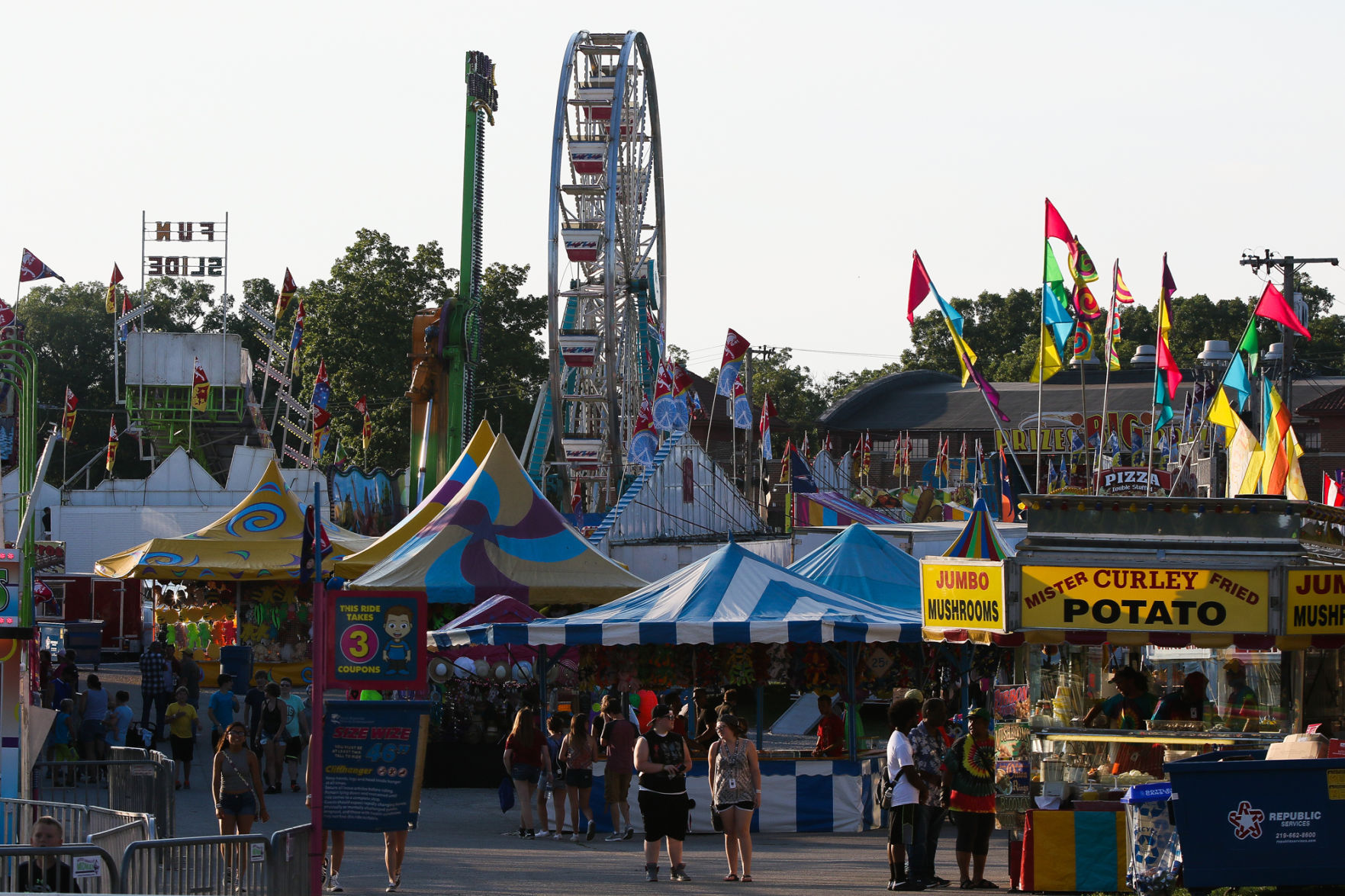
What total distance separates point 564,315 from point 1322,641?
37083 mm

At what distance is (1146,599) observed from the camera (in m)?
12.0

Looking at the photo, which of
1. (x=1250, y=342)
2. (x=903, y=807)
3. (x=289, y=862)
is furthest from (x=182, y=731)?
(x=1250, y=342)

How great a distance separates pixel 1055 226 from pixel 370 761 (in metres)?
14.3

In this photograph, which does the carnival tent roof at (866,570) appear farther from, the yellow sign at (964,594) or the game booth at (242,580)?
the game booth at (242,580)

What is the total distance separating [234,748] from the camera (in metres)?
12.6

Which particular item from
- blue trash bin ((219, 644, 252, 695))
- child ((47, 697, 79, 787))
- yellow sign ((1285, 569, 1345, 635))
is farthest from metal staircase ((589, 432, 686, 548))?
yellow sign ((1285, 569, 1345, 635))

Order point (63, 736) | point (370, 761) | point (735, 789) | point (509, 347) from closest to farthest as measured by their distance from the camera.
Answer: point (370, 761) < point (735, 789) < point (63, 736) < point (509, 347)

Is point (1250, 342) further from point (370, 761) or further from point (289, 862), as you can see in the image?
point (289, 862)

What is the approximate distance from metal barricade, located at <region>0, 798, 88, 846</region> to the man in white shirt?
17.2ft

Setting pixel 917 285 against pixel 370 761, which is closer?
pixel 370 761

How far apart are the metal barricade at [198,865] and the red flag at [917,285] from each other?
13721 millimetres

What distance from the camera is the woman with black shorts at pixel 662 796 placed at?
12633 millimetres

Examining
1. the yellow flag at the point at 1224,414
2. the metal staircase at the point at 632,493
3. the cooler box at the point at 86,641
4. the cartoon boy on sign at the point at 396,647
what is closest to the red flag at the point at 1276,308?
the yellow flag at the point at 1224,414

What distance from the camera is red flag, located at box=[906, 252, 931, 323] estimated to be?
2127 cm
